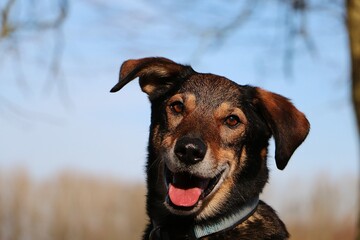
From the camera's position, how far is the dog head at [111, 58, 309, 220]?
505cm

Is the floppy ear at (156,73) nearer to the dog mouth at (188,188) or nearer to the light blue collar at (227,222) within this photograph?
the dog mouth at (188,188)

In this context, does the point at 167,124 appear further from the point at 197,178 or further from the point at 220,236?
the point at 220,236

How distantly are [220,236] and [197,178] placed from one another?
48cm

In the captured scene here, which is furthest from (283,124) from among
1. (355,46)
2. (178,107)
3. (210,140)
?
(355,46)

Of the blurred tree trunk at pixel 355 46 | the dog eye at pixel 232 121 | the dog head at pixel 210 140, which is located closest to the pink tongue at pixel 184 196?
the dog head at pixel 210 140

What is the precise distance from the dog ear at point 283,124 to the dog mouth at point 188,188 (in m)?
0.50

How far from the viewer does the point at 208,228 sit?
5195 mm

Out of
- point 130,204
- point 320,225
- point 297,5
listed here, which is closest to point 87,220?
point 130,204

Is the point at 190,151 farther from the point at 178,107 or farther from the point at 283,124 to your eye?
the point at 283,124

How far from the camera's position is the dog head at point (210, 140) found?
505 centimetres

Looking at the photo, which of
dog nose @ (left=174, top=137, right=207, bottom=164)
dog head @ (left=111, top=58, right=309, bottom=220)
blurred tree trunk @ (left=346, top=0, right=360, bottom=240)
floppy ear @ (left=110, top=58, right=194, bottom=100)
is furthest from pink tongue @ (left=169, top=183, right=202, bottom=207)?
blurred tree trunk @ (left=346, top=0, right=360, bottom=240)

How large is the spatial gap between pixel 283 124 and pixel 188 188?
933 mm

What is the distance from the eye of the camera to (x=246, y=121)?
5.41 m

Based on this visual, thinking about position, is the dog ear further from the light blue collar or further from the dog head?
the light blue collar
